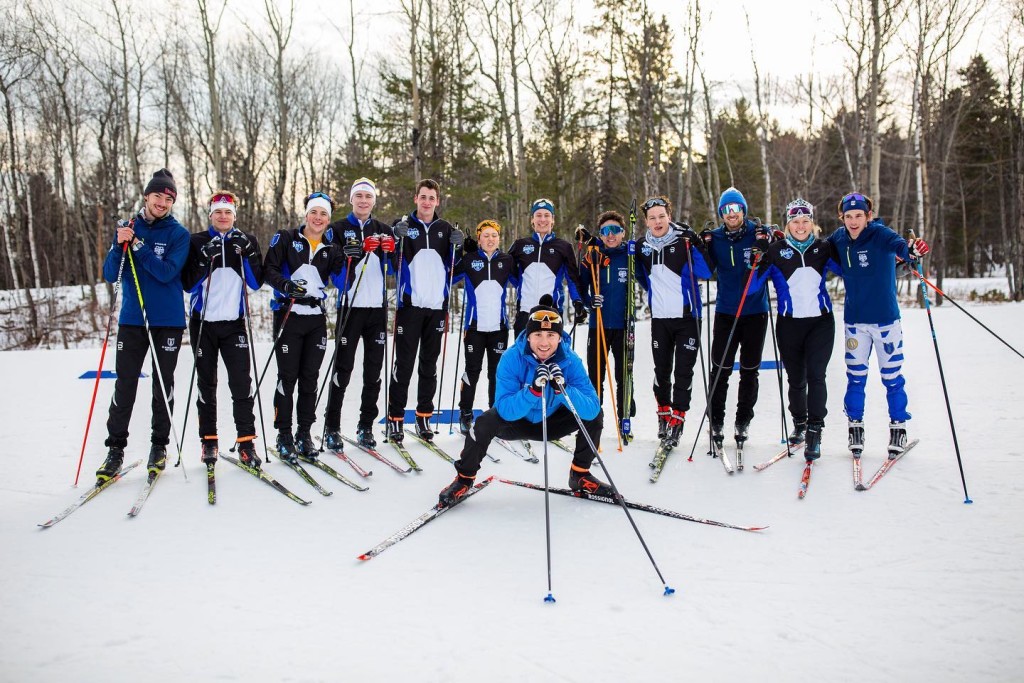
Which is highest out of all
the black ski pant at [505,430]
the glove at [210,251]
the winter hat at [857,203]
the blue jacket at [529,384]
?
the winter hat at [857,203]

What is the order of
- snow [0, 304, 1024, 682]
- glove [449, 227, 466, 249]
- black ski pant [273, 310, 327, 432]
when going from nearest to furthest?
snow [0, 304, 1024, 682], black ski pant [273, 310, 327, 432], glove [449, 227, 466, 249]

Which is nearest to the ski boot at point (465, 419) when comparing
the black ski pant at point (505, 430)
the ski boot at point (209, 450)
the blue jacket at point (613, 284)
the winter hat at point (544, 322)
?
the blue jacket at point (613, 284)

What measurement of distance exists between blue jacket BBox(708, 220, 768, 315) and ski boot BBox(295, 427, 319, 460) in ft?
11.4

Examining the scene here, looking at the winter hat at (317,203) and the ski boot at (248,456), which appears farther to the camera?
the winter hat at (317,203)

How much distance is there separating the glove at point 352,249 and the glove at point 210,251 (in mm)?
877

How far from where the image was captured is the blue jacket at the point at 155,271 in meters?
4.11

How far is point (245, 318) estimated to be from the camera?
14.8ft

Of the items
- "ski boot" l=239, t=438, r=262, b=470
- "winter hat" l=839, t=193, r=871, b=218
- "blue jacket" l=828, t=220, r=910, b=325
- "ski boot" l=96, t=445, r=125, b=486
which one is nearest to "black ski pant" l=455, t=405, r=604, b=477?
"ski boot" l=239, t=438, r=262, b=470

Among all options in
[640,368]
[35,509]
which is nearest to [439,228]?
[35,509]

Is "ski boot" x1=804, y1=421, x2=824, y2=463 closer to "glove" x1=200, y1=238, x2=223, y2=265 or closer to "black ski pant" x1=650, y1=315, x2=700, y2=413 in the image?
"black ski pant" x1=650, y1=315, x2=700, y2=413

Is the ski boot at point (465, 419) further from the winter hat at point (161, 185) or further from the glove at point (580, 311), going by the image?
the winter hat at point (161, 185)

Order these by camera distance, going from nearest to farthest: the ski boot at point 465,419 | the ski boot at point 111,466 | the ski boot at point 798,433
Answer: the ski boot at point 111,466 < the ski boot at point 798,433 < the ski boot at point 465,419

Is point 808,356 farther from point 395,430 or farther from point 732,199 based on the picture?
point 395,430

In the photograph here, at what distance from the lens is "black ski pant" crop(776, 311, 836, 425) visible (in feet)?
14.8
